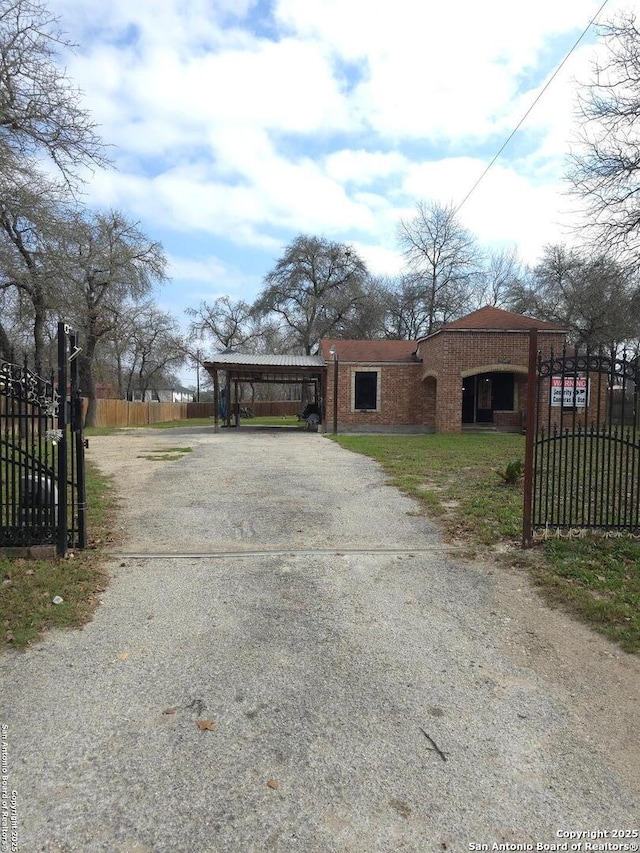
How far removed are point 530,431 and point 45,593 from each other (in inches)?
192

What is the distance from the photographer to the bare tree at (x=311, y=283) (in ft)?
152

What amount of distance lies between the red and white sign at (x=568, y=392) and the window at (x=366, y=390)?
1827 cm

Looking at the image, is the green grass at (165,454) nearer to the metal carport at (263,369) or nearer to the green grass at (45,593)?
the metal carport at (263,369)

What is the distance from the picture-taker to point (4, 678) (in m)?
3.23

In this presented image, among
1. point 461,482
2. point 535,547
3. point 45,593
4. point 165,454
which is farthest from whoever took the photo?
point 165,454

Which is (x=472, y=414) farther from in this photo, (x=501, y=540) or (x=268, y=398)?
(x=268, y=398)

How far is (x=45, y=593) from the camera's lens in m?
4.44

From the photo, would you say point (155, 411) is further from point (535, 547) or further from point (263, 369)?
point (535, 547)

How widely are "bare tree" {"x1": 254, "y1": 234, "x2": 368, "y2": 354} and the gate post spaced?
4092cm

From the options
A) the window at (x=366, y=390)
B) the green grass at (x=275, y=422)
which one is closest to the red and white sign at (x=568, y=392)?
the window at (x=366, y=390)

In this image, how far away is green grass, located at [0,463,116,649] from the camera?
12.7ft

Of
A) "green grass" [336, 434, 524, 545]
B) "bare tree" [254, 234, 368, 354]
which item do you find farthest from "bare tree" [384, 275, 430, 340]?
"green grass" [336, 434, 524, 545]

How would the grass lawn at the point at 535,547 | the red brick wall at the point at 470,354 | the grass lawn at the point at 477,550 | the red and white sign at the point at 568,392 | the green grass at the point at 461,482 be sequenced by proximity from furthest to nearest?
the red brick wall at the point at 470,354 → the green grass at the point at 461,482 → the red and white sign at the point at 568,392 → the grass lawn at the point at 535,547 → the grass lawn at the point at 477,550

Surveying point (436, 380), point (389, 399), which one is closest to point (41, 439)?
point (436, 380)
